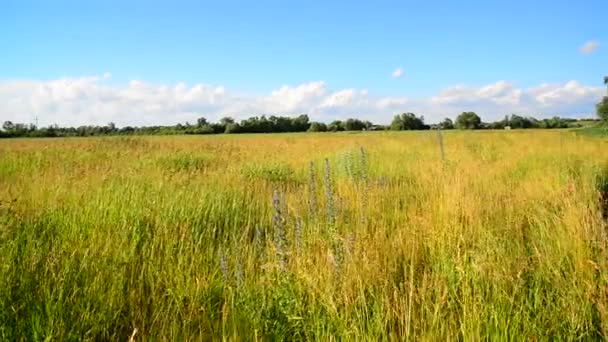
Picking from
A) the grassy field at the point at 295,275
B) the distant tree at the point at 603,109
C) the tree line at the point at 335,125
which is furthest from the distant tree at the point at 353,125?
the grassy field at the point at 295,275

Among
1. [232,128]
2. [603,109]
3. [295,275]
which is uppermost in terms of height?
[232,128]

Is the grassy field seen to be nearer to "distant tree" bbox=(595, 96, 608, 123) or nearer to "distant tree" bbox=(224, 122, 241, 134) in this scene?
"distant tree" bbox=(595, 96, 608, 123)

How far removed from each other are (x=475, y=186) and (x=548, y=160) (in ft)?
15.6

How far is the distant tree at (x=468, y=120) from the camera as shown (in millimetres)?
81219

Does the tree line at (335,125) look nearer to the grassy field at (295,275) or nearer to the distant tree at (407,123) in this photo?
the distant tree at (407,123)

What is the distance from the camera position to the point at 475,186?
20.2 ft

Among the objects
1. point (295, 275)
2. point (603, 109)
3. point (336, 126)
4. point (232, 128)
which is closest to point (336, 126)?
point (336, 126)

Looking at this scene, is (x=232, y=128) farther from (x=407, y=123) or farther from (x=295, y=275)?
(x=295, y=275)

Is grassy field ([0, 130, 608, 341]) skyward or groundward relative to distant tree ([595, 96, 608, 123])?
groundward

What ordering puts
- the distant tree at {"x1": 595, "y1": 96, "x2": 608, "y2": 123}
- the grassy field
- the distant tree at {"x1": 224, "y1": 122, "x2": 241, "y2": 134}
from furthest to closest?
the distant tree at {"x1": 224, "y1": 122, "x2": 241, "y2": 134}
the distant tree at {"x1": 595, "y1": 96, "x2": 608, "y2": 123}
the grassy field

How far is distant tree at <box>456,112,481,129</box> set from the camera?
266ft

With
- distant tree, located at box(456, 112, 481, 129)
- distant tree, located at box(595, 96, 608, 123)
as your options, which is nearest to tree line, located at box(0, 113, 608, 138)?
distant tree, located at box(456, 112, 481, 129)

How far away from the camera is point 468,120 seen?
8219cm

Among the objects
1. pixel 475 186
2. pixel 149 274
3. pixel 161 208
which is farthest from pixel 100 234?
pixel 475 186
